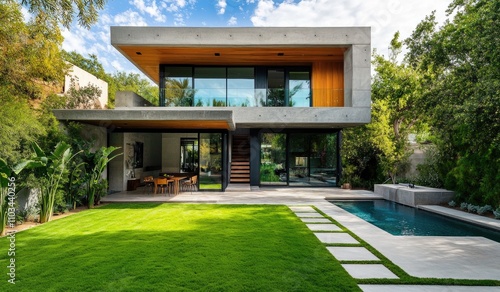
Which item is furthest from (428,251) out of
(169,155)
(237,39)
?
(169,155)

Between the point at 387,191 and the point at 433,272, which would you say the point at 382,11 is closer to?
the point at 387,191

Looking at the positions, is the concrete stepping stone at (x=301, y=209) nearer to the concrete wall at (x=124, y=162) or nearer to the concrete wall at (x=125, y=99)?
the concrete wall at (x=124, y=162)

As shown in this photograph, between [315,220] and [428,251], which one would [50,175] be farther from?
[428,251]

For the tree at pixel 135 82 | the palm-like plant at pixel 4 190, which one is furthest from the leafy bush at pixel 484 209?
the tree at pixel 135 82

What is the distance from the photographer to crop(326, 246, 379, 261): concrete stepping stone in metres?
5.05

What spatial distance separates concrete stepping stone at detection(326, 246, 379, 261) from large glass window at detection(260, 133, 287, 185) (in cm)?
1098

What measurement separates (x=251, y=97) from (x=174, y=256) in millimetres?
10701

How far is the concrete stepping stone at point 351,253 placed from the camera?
5047 mm

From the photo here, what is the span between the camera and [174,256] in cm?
509

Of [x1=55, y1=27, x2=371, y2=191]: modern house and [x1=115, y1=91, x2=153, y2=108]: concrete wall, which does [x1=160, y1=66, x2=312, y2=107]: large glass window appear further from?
[x1=115, y1=91, x2=153, y2=108]: concrete wall

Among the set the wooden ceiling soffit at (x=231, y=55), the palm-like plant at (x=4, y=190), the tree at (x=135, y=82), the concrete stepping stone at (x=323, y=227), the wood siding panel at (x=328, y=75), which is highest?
the tree at (x=135, y=82)

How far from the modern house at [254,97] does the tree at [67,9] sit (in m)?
4.56

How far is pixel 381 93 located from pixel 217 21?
38.5 feet

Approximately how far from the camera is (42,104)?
10.8m
